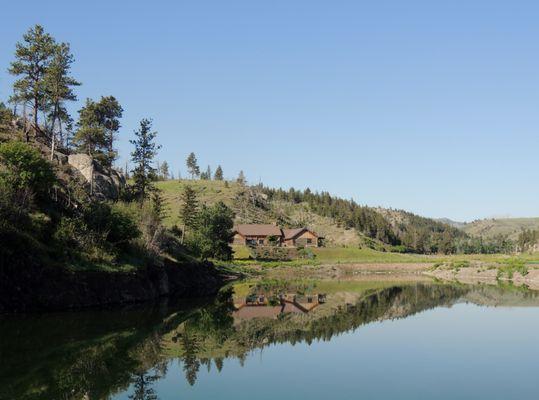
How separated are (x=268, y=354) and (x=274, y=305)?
84.0 feet

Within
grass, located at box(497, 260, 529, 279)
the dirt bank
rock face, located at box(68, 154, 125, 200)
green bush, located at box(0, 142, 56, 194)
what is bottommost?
the dirt bank

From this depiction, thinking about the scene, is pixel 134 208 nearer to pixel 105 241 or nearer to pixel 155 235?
pixel 155 235

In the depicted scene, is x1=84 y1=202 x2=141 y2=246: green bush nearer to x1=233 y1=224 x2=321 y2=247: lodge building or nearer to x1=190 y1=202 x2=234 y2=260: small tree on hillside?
x1=190 y1=202 x2=234 y2=260: small tree on hillside

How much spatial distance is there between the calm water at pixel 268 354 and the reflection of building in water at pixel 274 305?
0.41m

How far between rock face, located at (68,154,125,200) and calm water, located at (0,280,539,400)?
28.0 m

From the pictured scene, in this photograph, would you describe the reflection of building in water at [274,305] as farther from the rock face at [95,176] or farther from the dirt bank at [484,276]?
the dirt bank at [484,276]

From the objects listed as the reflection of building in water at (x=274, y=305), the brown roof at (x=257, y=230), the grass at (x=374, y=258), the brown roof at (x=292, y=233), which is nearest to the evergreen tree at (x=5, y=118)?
the reflection of building in water at (x=274, y=305)

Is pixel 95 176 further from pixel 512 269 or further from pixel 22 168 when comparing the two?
pixel 512 269

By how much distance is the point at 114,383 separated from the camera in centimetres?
2039

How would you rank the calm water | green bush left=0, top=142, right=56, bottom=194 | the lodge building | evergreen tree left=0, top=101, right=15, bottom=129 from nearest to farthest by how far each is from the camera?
the calm water < green bush left=0, top=142, right=56, bottom=194 < evergreen tree left=0, top=101, right=15, bottom=129 < the lodge building

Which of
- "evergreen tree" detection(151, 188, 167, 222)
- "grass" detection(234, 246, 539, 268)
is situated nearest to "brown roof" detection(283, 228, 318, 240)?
"grass" detection(234, 246, 539, 268)

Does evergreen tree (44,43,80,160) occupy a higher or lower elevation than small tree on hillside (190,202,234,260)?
higher

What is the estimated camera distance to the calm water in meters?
20.2

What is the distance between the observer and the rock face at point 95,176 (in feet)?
224
